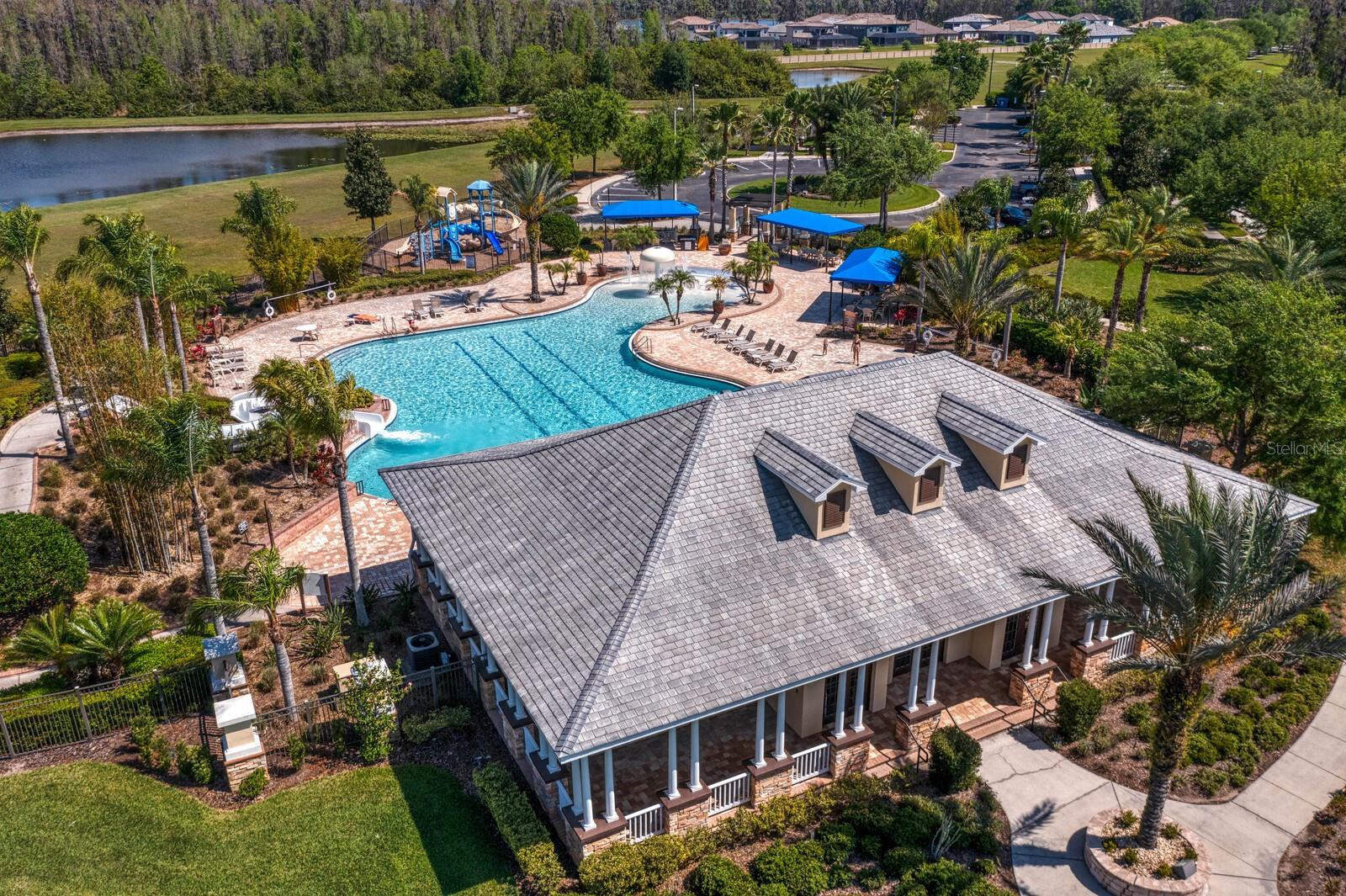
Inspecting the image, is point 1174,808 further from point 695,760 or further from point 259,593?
Answer: point 259,593

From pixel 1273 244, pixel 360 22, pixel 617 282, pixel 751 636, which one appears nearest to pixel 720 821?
pixel 751 636

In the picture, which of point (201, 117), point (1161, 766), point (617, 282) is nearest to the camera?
point (1161, 766)

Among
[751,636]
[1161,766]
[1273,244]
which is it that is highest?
[1273,244]

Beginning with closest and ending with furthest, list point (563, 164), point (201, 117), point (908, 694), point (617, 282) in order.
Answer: point (908, 694) → point (617, 282) → point (563, 164) → point (201, 117)

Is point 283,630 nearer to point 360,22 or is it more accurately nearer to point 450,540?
point 450,540

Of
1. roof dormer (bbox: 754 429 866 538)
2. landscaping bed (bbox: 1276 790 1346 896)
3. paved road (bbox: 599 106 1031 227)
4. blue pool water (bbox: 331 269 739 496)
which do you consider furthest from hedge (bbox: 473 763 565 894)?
paved road (bbox: 599 106 1031 227)

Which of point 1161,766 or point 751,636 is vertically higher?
point 751,636

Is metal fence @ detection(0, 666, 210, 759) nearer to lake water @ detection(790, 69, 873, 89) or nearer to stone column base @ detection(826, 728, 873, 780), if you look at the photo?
stone column base @ detection(826, 728, 873, 780)
